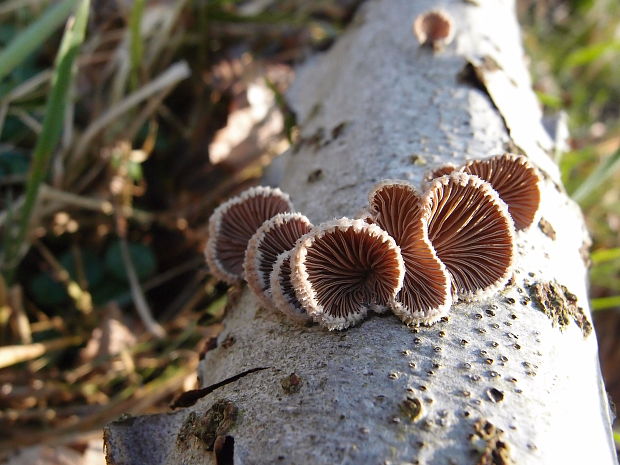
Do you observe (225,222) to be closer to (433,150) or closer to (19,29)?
(433,150)

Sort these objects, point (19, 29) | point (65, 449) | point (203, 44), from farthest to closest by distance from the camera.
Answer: point (203, 44) → point (19, 29) → point (65, 449)

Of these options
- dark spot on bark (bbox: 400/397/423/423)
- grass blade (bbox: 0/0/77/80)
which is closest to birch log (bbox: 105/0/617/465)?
dark spot on bark (bbox: 400/397/423/423)

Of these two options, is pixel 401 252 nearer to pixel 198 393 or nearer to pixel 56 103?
pixel 198 393

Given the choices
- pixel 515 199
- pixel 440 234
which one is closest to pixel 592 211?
pixel 515 199

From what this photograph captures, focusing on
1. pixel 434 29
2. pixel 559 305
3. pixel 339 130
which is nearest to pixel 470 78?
pixel 434 29

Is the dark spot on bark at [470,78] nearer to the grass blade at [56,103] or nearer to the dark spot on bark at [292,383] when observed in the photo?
the dark spot on bark at [292,383]

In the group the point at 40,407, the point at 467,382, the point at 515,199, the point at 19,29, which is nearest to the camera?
the point at 467,382
